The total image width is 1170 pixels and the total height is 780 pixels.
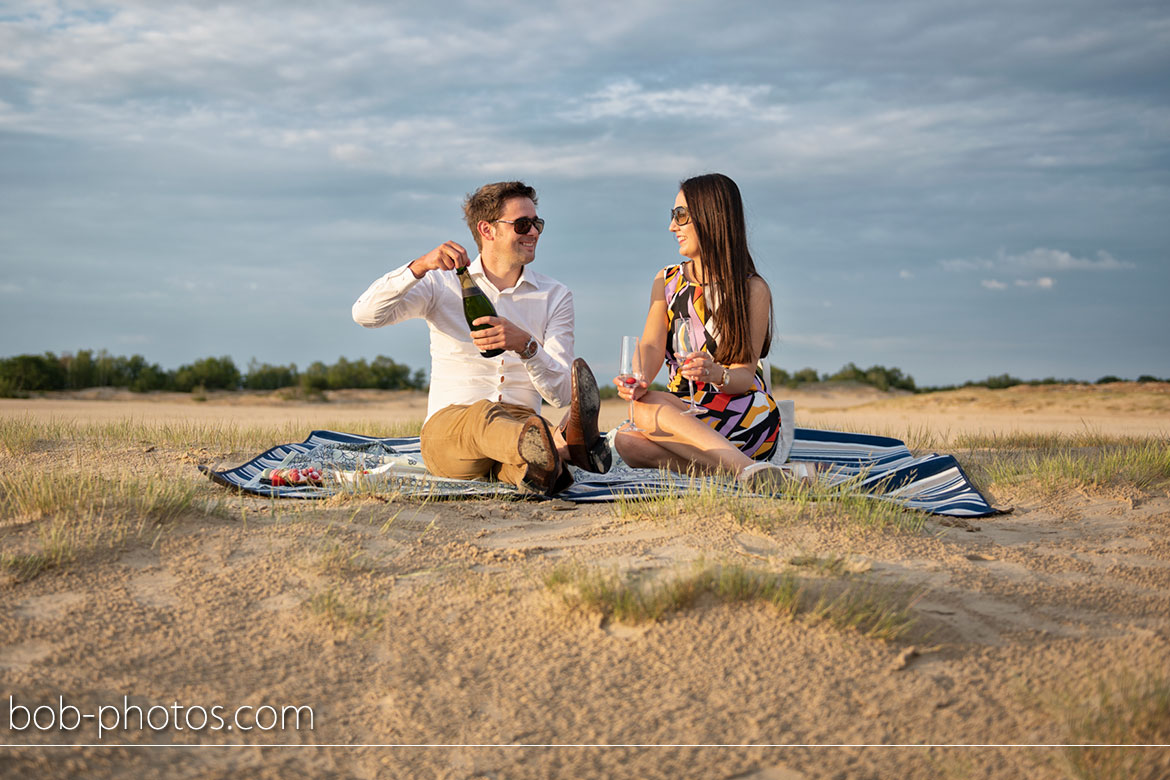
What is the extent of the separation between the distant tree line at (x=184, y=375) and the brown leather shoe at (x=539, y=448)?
63.3 feet

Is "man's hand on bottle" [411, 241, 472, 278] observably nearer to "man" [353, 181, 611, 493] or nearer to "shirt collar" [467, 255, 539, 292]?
"man" [353, 181, 611, 493]

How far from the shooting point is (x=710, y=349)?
→ 573 cm

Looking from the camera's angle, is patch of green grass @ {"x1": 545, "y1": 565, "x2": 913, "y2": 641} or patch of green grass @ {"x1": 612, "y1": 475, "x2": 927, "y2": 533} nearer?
patch of green grass @ {"x1": 545, "y1": 565, "x2": 913, "y2": 641}

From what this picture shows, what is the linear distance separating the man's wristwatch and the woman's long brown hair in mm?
1357

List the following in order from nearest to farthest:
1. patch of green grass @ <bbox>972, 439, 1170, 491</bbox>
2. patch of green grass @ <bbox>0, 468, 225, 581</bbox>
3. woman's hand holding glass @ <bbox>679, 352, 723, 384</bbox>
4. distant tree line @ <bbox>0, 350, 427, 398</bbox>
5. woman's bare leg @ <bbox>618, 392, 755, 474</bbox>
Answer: patch of green grass @ <bbox>0, 468, 225, 581</bbox>
woman's hand holding glass @ <bbox>679, 352, 723, 384</bbox>
woman's bare leg @ <bbox>618, 392, 755, 474</bbox>
patch of green grass @ <bbox>972, 439, 1170, 491</bbox>
distant tree line @ <bbox>0, 350, 427, 398</bbox>

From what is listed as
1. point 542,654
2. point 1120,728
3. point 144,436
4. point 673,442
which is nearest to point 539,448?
point 673,442

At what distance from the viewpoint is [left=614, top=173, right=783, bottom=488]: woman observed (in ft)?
17.8

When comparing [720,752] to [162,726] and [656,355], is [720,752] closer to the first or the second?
[162,726]

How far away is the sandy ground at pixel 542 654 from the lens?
2324 millimetres

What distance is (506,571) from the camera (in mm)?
3361

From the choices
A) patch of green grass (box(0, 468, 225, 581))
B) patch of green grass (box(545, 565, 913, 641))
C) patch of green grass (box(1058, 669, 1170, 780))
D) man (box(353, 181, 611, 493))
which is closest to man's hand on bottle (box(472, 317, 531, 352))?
man (box(353, 181, 611, 493))

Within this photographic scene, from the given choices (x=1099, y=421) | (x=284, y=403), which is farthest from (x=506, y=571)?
(x=284, y=403)

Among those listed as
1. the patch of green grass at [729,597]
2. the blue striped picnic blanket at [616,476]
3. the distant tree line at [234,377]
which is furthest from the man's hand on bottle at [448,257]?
the distant tree line at [234,377]

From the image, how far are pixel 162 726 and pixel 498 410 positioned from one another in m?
2.80
